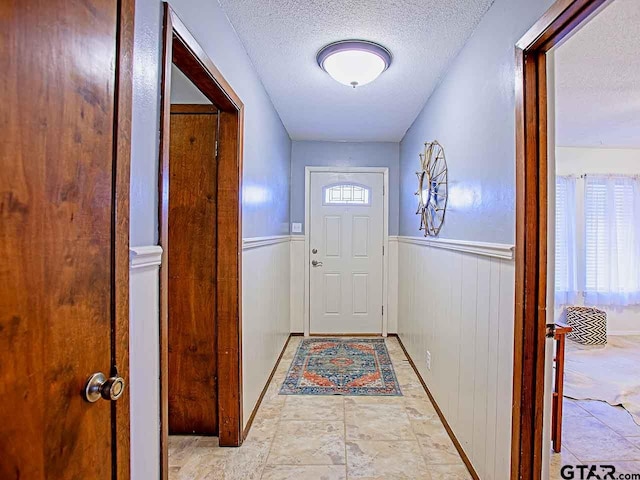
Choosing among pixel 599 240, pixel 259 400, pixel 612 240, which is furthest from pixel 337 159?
pixel 612 240

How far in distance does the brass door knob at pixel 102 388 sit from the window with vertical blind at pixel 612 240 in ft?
16.5

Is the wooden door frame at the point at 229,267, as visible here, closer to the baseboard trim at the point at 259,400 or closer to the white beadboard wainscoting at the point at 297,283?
the baseboard trim at the point at 259,400

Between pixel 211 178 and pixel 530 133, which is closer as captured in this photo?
pixel 530 133

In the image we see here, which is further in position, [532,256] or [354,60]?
[354,60]

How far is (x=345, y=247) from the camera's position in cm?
441

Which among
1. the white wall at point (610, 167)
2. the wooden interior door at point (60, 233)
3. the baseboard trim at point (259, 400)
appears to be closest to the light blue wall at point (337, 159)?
the baseboard trim at point (259, 400)

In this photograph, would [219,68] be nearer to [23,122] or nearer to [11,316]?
[23,122]

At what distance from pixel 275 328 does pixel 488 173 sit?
7.16ft

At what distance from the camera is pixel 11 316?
0.59 meters

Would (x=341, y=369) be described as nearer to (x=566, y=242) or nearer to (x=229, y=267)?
(x=229, y=267)

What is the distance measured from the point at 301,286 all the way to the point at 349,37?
2.87 m

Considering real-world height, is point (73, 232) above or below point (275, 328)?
above

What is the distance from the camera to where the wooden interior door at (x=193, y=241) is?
2.12 meters

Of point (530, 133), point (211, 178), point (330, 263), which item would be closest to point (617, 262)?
point (330, 263)
